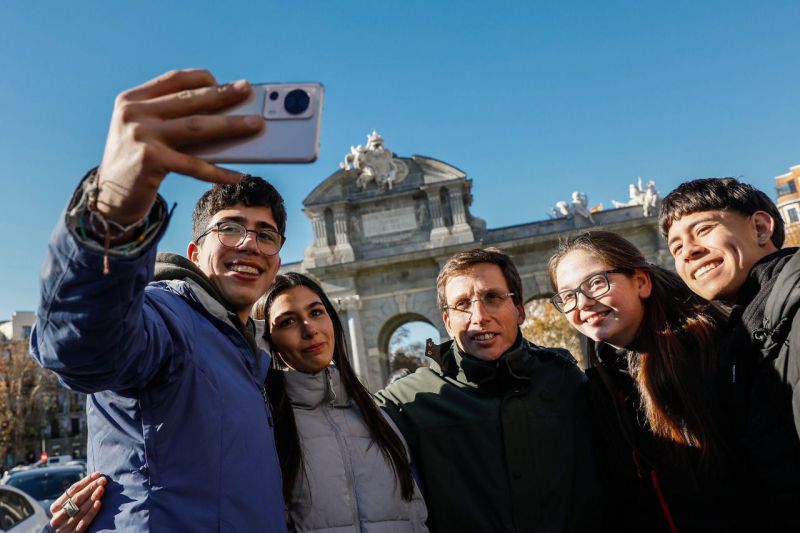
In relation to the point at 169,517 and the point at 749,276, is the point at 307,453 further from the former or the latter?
the point at 749,276

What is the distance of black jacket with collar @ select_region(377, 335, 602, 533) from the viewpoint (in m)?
3.16

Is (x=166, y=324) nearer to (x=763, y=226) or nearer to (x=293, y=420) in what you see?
(x=293, y=420)

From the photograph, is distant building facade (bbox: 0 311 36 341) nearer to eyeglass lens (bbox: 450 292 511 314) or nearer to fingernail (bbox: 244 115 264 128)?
eyeglass lens (bbox: 450 292 511 314)

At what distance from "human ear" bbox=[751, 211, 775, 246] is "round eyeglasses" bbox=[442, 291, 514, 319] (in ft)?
4.61

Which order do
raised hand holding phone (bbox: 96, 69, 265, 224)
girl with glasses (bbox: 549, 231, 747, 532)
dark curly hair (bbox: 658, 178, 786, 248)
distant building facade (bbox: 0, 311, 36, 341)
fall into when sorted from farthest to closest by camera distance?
distant building facade (bbox: 0, 311, 36, 341) → dark curly hair (bbox: 658, 178, 786, 248) → girl with glasses (bbox: 549, 231, 747, 532) → raised hand holding phone (bbox: 96, 69, 265, 224)

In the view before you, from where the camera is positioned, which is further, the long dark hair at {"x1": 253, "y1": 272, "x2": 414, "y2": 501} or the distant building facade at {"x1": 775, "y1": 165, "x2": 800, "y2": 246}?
the distant building facade at {"x1": 775, "y1": 165, "x2": 800, "y2": 246}

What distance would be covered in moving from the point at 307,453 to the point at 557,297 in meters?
1.72

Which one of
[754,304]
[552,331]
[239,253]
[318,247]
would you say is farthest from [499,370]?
[552,331]

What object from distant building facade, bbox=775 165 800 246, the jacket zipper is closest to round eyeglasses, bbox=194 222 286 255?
the jacket zipper

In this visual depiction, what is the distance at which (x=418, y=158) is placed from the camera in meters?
24.7

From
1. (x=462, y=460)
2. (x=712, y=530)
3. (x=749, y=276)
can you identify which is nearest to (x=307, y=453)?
(x=462, y=460)

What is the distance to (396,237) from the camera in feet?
80.3

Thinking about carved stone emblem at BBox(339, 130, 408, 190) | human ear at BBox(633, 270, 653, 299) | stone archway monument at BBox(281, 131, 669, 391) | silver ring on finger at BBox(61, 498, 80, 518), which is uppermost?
carved stone emblem at BBox(339, 130, 408, 190)

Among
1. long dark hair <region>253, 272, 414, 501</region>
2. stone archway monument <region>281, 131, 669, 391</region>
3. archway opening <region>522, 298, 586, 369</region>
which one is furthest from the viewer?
archway opening <region>522, 298, 586, 369</region>
